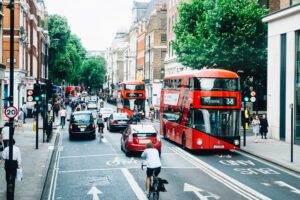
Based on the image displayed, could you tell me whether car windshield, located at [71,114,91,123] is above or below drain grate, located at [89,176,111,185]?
above

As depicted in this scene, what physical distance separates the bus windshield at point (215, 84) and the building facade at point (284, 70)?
642cm

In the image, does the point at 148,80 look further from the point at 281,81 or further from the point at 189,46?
the point at 281,81

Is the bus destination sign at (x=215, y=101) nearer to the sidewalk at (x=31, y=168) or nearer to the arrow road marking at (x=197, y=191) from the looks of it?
the sidewalk at (x=31, y=168)

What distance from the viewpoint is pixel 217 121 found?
24312 millimetres

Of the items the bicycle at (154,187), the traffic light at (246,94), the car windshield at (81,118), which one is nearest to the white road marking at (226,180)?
the bicycle at (154,187)

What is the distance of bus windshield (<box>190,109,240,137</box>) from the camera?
24.2 metres

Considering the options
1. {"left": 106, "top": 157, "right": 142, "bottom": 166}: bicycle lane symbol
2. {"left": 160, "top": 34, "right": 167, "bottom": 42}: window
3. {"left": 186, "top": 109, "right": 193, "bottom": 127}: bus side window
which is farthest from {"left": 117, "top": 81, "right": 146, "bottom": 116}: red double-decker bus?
{"left": 160, "top": 34, "right": 167, "bottom": 42}: window

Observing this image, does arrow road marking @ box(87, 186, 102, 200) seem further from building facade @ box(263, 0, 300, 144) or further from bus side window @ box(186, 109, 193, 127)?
building facade @ box(263, 0, 300, 144)

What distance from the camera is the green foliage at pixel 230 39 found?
1465 inches

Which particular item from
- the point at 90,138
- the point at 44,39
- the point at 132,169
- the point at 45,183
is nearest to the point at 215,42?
the point at 90,138

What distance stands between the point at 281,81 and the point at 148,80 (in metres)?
56.3

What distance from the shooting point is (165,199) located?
14359mm

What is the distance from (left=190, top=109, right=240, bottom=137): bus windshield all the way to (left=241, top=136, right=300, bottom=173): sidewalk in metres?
1.86

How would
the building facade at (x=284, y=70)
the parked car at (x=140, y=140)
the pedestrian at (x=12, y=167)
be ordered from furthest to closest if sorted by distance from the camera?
the building facade at (x=284, y=70), the parked car at (x=140, y=140), the pedestrian at (x=12, y=167)
